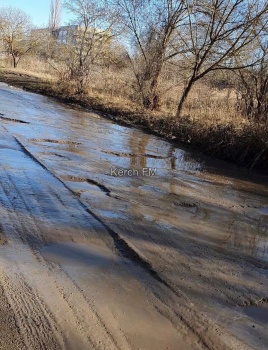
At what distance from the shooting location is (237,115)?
14055 mm

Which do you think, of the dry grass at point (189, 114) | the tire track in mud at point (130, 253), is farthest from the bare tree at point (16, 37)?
the tire track in mud at point (130, 253)

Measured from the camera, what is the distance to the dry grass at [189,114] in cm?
1096

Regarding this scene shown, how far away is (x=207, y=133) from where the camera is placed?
40.7 ft

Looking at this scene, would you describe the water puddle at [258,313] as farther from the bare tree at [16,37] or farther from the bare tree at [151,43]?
the bare tree at [16,37]

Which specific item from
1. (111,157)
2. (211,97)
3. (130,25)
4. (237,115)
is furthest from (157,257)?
(130,25)

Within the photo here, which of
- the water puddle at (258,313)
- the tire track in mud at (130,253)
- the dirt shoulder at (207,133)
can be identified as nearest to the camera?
the water puddle at (258,313)

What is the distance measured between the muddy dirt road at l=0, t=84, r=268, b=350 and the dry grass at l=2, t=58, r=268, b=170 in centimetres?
272

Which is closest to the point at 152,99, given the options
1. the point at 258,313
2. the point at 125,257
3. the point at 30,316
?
the point at 125,257

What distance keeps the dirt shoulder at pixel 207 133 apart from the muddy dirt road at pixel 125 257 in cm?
241

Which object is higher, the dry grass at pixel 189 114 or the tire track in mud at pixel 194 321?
the dry grass at pixel 189 114

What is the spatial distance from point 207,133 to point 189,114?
13.2 ft

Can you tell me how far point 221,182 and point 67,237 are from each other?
4.88m

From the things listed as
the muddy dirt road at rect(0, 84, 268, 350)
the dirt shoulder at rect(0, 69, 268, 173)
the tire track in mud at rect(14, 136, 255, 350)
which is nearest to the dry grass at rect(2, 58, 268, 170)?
the dirt shoulder at rect(0, 69, 268, 173)

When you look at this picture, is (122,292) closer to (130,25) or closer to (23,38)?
(130,25)
